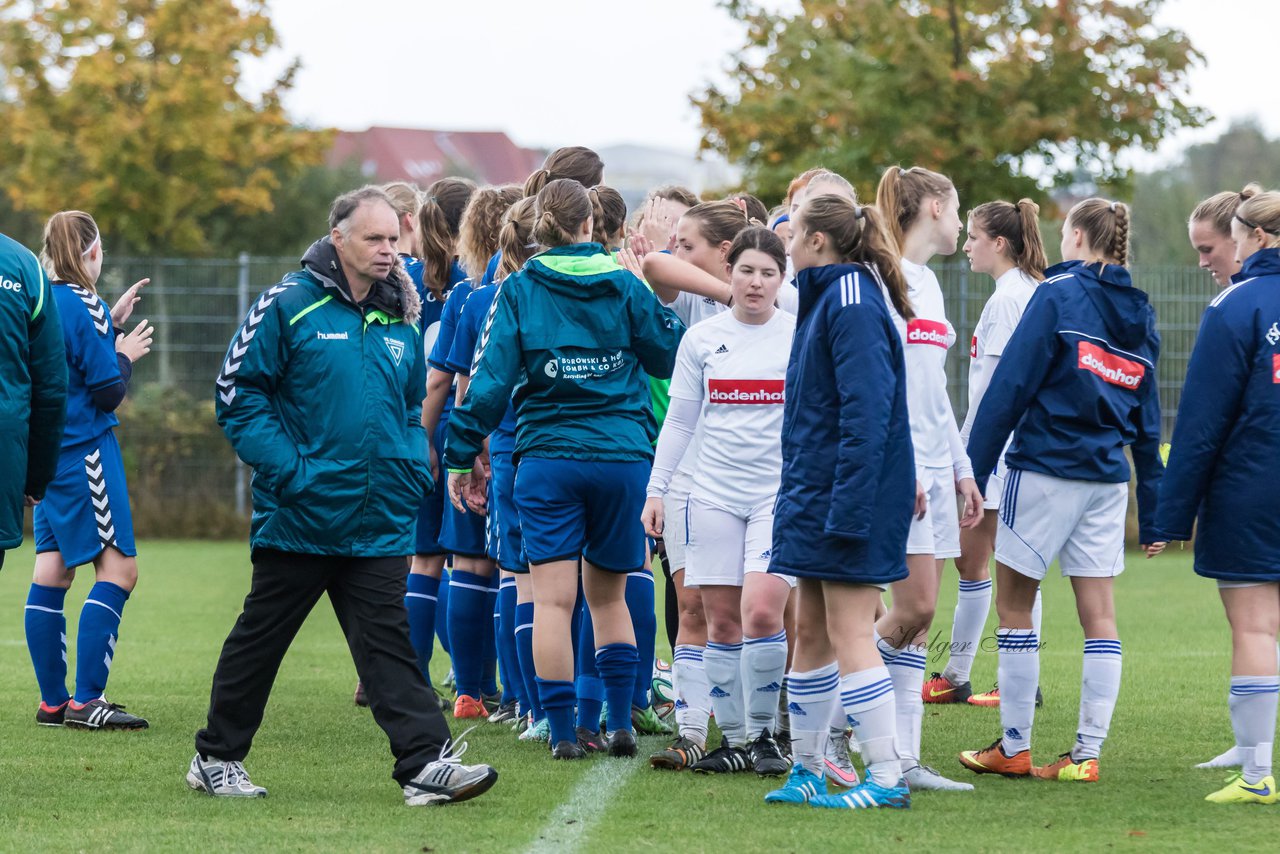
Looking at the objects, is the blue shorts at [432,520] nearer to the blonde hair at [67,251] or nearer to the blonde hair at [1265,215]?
the blonde hair at [67,251]

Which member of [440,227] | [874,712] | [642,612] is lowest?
[642,612]

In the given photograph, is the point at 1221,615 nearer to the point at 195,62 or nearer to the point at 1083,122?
the point at 1083,122

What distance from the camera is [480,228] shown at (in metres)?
7.38

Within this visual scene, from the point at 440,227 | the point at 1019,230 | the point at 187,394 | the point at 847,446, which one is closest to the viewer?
the point at 847,446

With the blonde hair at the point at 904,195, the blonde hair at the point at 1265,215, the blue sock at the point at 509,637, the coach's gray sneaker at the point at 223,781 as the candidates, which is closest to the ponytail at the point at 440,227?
the blue sock at the point at 509,637

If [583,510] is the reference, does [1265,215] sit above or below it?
above

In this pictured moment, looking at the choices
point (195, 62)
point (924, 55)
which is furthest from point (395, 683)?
point (195, 62)

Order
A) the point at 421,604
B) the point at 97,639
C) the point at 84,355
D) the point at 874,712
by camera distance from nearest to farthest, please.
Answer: the point at 874,712
the point at 84,355
the point at 97,639
the point at 421,604

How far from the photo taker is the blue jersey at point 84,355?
7.10 metres

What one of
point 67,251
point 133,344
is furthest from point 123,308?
point 67,251

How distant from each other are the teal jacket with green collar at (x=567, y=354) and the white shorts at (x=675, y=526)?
25 centimetres

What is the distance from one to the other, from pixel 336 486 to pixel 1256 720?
3170 mm

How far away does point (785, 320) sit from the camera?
20.0ft

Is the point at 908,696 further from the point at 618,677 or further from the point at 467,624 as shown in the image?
the point at 467,624
